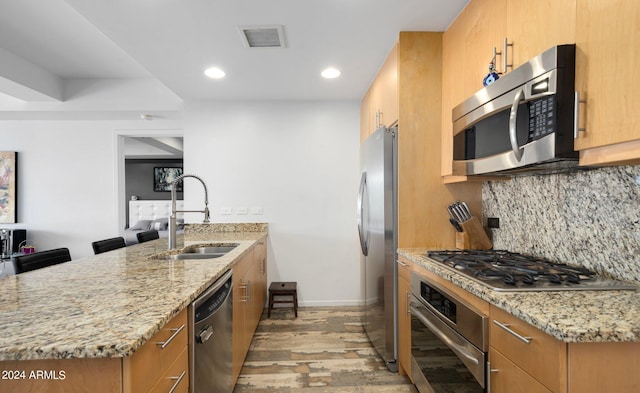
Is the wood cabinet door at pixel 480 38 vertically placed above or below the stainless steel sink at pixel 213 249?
above

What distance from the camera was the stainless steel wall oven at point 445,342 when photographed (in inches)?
48.1

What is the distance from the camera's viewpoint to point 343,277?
11.8 feet

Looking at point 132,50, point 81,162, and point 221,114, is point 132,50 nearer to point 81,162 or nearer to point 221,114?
point 221,114

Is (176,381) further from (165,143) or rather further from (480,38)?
(165,143)

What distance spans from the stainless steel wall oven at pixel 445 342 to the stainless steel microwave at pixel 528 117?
0.65m

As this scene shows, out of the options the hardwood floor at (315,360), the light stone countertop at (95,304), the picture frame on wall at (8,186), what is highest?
the picture frame on wall at (8,186)

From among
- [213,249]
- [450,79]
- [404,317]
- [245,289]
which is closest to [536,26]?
[450,79]

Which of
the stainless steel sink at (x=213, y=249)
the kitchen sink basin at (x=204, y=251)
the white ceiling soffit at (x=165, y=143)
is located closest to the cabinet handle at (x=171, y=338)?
the kitchen sink basin at (x=204, y=251)

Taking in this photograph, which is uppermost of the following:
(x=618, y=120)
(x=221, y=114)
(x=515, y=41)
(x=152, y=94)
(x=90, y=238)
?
(x=152, y=94)

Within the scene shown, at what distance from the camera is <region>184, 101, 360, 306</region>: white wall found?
3578 mm

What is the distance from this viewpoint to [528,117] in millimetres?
1267

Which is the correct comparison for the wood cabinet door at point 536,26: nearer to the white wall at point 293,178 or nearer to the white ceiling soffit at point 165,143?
the white wall at point 293,178

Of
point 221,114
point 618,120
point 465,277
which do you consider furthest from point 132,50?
point 618,120

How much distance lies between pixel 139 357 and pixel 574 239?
1.80m
